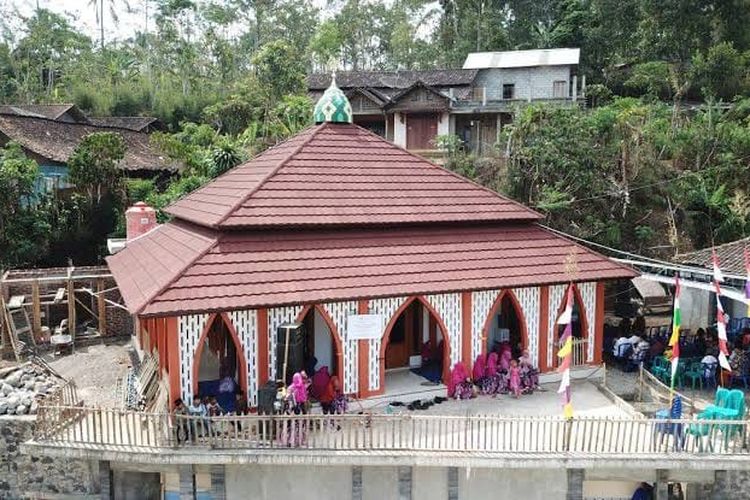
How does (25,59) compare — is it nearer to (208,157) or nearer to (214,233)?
(208,157)

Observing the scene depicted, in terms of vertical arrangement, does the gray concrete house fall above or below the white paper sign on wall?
above

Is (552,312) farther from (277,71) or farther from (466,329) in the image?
(277,71)

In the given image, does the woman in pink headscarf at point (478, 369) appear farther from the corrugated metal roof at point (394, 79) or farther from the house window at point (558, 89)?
the corrugated metal roof at point (394, 79)

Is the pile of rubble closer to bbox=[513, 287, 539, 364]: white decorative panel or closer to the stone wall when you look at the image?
the stone wall

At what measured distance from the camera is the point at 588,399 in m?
14.4

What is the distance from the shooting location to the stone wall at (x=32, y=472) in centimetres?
1300

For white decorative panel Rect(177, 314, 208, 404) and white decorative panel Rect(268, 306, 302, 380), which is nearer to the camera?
white decorative panel Rect(177, 314, 208, 404)

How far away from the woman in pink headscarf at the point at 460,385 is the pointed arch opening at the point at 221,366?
14.4 ft

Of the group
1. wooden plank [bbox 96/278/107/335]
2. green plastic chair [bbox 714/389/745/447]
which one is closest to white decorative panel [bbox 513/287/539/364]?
green plastic chair [bbox 714/389/745/447]

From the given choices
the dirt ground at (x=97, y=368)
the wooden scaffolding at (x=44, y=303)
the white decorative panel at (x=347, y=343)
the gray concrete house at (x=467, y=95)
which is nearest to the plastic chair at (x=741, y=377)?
the white decorative panel at (x=347, y=343)

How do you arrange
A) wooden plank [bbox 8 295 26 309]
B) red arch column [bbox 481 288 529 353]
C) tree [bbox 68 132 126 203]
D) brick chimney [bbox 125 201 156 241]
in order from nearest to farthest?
red arch column [bbox 481 288 529 353], brick chimney [bbox 125 201 156 241], wooden plank [bbox 8 295 26 309], tree [bbox 68 132 126 203]

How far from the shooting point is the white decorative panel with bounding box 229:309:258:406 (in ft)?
41.9

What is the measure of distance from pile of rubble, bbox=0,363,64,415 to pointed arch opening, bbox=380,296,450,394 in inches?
286

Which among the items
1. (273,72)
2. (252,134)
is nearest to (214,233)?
(252,134)
